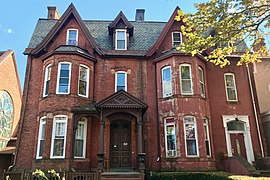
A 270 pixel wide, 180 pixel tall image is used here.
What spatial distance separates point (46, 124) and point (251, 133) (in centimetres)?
1339

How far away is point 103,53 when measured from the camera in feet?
51.2

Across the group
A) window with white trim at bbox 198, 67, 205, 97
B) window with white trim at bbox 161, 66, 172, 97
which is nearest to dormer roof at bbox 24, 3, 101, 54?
window with white trim at bbox 161, 66, 172, 97

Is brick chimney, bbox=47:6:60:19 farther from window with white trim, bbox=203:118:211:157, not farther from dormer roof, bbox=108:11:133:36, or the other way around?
window with white trim, bbox=203:118:211:157

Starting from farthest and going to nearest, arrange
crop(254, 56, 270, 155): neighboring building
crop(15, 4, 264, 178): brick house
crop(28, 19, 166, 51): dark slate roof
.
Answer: crop(254, 56, 270, 155): neighboring building, crop(28, 19, 166, 51): dark slate roof, crop(15, 4, 264, 178): brick house

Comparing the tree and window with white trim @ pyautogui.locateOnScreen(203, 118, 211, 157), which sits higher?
the tree

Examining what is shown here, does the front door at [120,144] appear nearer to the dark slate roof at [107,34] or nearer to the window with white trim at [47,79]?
the window with white trim at [47,79]

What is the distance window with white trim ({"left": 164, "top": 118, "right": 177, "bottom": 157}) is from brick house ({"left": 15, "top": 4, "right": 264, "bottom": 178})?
0.06 m

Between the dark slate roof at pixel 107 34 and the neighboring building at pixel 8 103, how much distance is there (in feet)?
18.7

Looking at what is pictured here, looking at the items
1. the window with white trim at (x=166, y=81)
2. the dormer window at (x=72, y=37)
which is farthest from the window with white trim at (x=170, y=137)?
the dormer window at (x=72, y=37)

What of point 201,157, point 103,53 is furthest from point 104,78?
point 201,157

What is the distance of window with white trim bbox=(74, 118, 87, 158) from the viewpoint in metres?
13.4

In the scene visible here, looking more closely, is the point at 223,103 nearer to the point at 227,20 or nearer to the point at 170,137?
the point at 170,137

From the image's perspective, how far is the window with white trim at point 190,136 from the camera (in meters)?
13.2

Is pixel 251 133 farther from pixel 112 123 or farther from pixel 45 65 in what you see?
pixel 45 65
